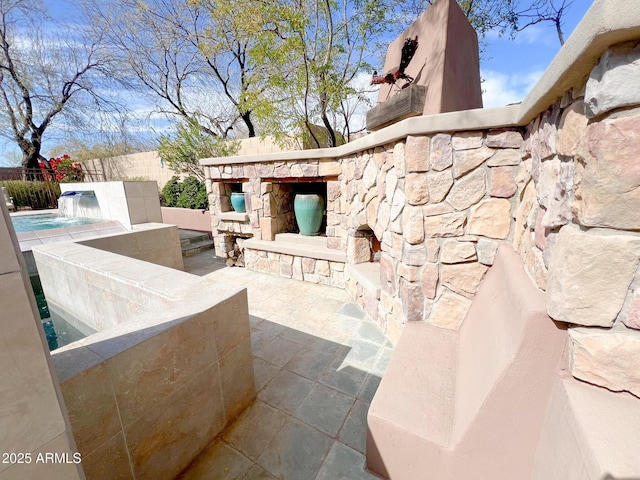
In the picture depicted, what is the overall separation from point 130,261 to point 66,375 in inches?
63.5

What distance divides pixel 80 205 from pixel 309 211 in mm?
6822

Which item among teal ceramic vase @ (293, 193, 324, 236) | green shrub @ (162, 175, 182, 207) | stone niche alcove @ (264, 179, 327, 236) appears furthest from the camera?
green shrub @ (162, 175, 182, 207)

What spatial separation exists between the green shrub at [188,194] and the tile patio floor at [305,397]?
15.8 feet

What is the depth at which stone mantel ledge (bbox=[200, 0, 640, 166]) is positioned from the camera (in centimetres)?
69

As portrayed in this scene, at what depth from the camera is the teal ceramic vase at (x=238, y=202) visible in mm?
4954

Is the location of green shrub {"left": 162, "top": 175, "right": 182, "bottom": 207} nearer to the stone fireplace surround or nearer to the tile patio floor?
the tile patio floor

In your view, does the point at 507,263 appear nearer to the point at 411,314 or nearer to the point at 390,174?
the point at 411,314

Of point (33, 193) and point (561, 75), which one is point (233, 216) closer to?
point (561, 75)

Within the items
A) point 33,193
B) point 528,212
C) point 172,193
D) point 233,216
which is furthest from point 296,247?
point 33,193

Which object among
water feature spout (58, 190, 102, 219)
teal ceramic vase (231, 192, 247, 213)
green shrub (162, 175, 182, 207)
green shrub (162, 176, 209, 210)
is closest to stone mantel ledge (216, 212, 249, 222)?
teal ceramic vase (231, 192, 247, 213)

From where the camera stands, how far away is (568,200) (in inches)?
39.3

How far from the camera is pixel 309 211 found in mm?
4227

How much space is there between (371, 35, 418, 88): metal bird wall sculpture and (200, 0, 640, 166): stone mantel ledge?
1.12m

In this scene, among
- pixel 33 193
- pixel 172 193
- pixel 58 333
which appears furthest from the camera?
pixel 33 193
